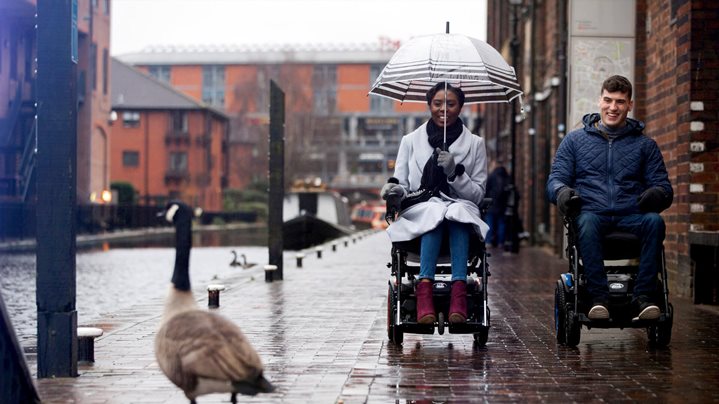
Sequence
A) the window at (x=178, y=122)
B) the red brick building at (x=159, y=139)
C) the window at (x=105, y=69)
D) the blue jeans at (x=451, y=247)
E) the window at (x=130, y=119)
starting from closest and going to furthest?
the blue jeans at (x=451, y=247), the window at (x=105, y=69), the window at (x=130, y=119), the red brick building at (x=159, y=139), the window at (x=178, y=122)

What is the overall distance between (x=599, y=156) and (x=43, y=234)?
3814 millimetres

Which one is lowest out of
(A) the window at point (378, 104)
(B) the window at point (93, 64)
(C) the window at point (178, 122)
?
(C) the window at point (178, 122)

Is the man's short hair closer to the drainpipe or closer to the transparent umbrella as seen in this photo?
the transparent umbrella

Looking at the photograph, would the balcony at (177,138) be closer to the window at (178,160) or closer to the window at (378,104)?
the window at (178,160)

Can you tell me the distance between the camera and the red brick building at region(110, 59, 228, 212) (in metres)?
82.9

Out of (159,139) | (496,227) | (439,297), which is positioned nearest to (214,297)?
(439,297)

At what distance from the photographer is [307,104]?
10281cm

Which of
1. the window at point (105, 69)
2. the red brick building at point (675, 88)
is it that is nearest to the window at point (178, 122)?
the window at point (105, 69)

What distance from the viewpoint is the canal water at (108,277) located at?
1291 centimetres

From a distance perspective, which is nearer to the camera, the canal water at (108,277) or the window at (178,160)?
→ the canal water at (108,277)

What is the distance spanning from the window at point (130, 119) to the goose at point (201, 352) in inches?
3112

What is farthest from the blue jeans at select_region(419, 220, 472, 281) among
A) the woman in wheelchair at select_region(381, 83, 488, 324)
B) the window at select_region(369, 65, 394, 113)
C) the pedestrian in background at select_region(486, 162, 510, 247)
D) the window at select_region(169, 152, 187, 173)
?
the window at select_region(369, 65, 394, 113)

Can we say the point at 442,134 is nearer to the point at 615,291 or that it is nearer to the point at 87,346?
the point at 615,291

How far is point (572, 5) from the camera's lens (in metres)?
14.3
